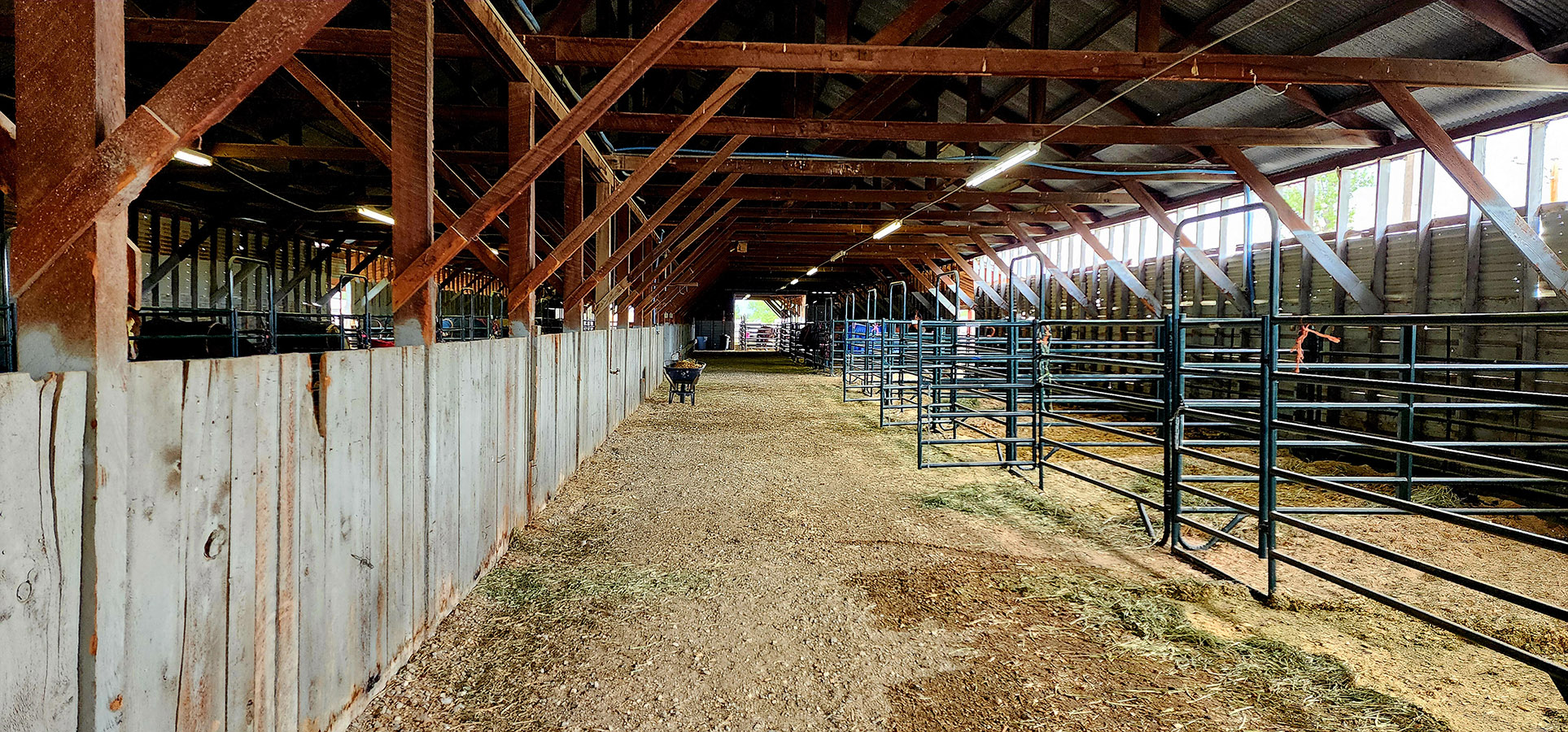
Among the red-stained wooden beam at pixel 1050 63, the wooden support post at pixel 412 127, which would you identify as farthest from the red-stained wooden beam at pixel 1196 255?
the wooden support post at pixel 412 127

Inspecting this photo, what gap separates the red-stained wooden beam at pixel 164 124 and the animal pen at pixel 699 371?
11mm

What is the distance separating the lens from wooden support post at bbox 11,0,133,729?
1667 mm

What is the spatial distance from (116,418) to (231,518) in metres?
0.53

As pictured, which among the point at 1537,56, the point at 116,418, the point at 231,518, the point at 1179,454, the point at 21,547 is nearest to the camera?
the point at 21,547

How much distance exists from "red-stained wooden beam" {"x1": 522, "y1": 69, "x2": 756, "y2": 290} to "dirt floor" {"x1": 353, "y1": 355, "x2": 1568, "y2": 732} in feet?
6.73

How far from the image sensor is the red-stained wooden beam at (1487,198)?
6868 millimetres

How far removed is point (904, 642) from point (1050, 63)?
4.84 meters

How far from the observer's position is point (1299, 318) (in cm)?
426

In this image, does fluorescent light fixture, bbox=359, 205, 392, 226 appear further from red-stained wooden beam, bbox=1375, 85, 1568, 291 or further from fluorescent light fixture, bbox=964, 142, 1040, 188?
red-stained wooden beam, bbox=1375, 85, 1568, 291

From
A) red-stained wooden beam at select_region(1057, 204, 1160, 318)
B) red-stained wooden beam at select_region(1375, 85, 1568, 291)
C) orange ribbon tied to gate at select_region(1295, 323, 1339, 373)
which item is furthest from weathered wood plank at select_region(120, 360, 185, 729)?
red-stained wooden beam at select_region(1057, 204, 1160, 318)

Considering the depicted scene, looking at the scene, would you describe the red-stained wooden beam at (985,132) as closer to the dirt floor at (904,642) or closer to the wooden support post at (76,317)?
the dirt floor at (904,642)

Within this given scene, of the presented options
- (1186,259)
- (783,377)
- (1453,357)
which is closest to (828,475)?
(1453,357)

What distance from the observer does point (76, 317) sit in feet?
5.85

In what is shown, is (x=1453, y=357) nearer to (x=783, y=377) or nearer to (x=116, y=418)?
(x=116, y=418)
